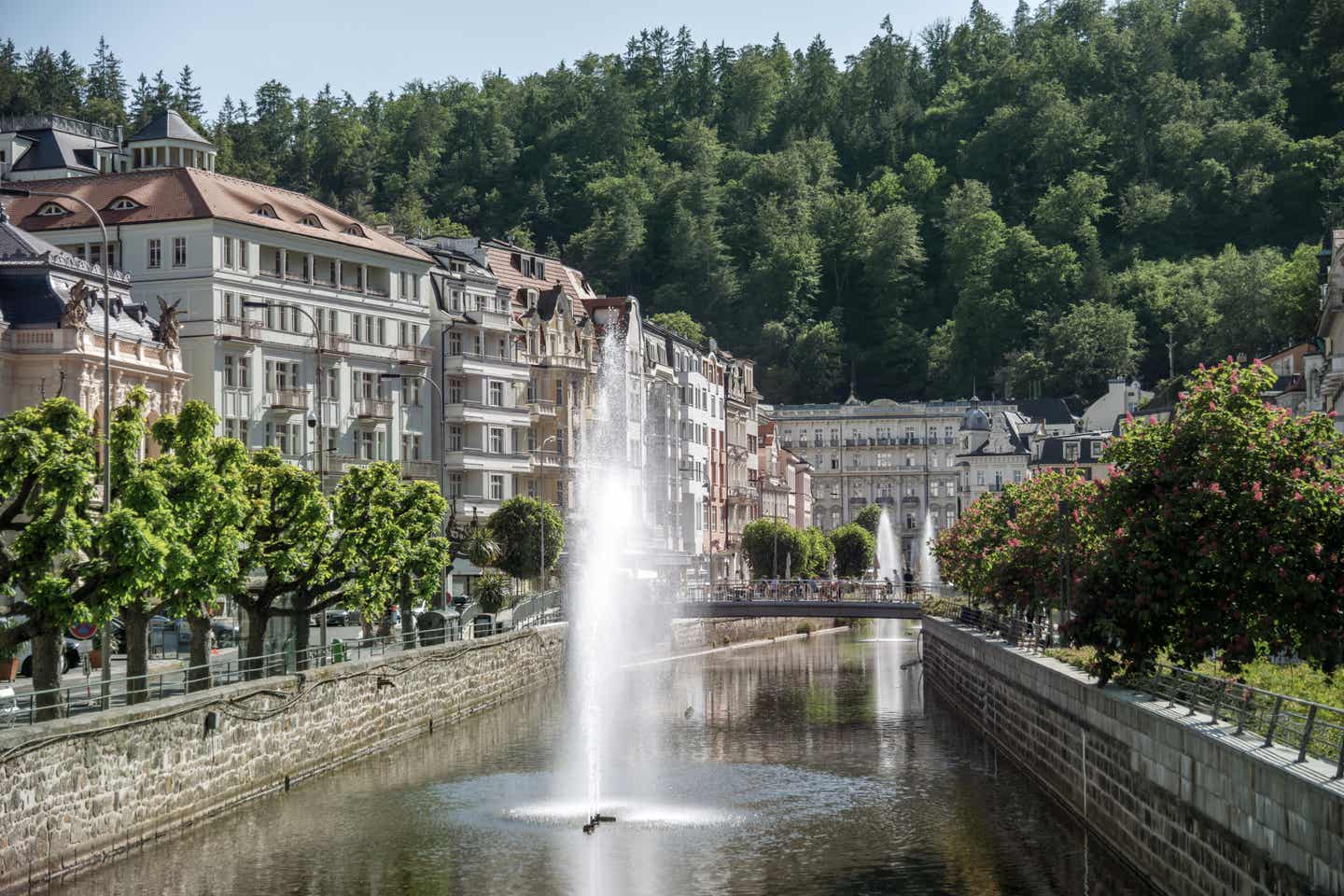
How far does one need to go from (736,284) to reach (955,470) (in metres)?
30.9

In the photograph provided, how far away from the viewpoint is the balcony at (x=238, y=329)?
78.1m

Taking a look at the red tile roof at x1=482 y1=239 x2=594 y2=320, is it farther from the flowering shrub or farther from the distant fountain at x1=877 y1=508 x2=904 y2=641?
the distant fountain at x1=877 y1=508 x2=904 y2=641

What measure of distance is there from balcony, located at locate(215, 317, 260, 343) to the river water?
24.0 metres

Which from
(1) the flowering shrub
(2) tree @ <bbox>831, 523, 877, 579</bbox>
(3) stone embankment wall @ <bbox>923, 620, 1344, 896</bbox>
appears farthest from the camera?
(2) tree @ <bbox>831, 523, 877, 579</bbox>

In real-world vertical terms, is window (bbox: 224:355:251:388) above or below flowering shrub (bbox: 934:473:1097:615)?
above

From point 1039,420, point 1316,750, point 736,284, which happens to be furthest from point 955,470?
point 1316,750

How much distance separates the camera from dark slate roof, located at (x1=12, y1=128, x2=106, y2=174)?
99.8 m

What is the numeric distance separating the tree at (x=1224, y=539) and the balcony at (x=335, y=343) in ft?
174

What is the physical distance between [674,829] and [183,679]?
37.5ft

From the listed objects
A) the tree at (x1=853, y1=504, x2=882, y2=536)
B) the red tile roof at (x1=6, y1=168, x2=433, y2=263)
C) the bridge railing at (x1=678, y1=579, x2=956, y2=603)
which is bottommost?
the bridge railing at (x1=678, y1=579, x2=956, y2=603)

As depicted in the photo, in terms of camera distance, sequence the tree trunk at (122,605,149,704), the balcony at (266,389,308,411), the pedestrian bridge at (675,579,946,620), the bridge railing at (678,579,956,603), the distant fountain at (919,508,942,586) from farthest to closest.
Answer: the distant fountain at (919,508,942,586) < the bridge railing at (678,579,956,603) < the pedestrian bridge at (675,579,946,620) < the balcony at (266,389,308,411) < the tree trunk at (122,605,149,704)

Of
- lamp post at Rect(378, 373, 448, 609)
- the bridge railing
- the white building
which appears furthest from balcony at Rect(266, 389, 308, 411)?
the bridge railing

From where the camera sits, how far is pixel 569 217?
189750mm

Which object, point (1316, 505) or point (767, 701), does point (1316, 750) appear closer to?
point (1316, 505)
